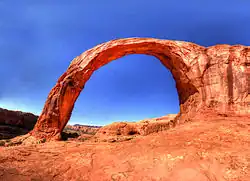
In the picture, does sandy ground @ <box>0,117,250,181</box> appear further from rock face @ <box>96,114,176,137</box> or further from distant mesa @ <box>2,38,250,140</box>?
rock face @ <box>96,114,176,137</box>

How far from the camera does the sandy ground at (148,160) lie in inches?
225

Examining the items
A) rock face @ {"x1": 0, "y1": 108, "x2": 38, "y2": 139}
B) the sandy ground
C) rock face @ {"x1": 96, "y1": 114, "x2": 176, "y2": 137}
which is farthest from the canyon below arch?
rock face @ {"x1": 0, "y1": 108, "x2": 38, "y2": 139}

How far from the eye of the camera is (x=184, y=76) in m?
12.7

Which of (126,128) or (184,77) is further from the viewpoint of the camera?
(126,128)

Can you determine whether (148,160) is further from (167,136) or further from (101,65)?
(101,65)

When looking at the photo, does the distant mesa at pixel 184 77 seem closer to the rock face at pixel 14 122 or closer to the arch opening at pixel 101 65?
the arch opening at pixel 101 65

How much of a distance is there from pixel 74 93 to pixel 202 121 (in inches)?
294

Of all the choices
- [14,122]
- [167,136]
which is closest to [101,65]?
[167,136]

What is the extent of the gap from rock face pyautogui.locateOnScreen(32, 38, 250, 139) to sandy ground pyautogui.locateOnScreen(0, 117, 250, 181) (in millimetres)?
2910

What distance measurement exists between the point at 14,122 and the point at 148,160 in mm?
28604

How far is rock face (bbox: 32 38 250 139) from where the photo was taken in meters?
11.2

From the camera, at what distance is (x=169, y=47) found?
13.0 meters

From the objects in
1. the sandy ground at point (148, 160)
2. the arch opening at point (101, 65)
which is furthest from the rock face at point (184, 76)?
the sandy ground at point (148, 160)

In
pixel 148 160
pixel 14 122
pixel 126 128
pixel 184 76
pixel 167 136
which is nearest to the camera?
pixel 148 160
